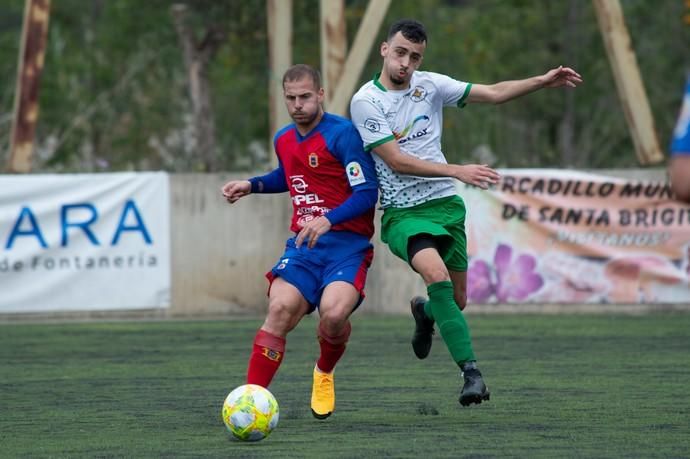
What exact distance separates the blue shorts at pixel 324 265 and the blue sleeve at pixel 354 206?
217 mm

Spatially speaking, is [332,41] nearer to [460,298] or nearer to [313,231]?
[460,298]

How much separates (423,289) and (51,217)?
372cm

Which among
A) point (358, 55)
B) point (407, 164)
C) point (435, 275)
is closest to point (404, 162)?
point (407, 164)

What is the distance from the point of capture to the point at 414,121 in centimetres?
845

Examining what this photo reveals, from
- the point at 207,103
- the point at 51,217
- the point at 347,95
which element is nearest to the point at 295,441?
the point at 51,217

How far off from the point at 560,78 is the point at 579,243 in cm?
763

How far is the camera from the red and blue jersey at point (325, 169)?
7.98 m

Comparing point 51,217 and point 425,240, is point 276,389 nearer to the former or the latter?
point 425,240

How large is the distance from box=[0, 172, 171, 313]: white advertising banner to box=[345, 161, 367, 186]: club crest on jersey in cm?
806

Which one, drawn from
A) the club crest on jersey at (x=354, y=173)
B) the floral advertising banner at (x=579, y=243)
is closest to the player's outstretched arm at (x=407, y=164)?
the club crest on jersey at (x=354, y=173)

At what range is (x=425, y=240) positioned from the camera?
8.37 meters

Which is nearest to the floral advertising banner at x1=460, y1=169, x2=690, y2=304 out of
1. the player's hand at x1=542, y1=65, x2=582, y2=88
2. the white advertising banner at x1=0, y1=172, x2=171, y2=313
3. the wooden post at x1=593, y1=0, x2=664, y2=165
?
the wooden post at x1=593, y1=0, x2=664, y2=165

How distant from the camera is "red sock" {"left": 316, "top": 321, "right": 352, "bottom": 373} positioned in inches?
321

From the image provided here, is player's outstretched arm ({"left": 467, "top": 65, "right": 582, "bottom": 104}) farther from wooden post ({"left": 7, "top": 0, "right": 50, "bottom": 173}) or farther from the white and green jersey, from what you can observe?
wooden post ({"left": 7, "top": 0, "right": 50, "bottom": 173})
